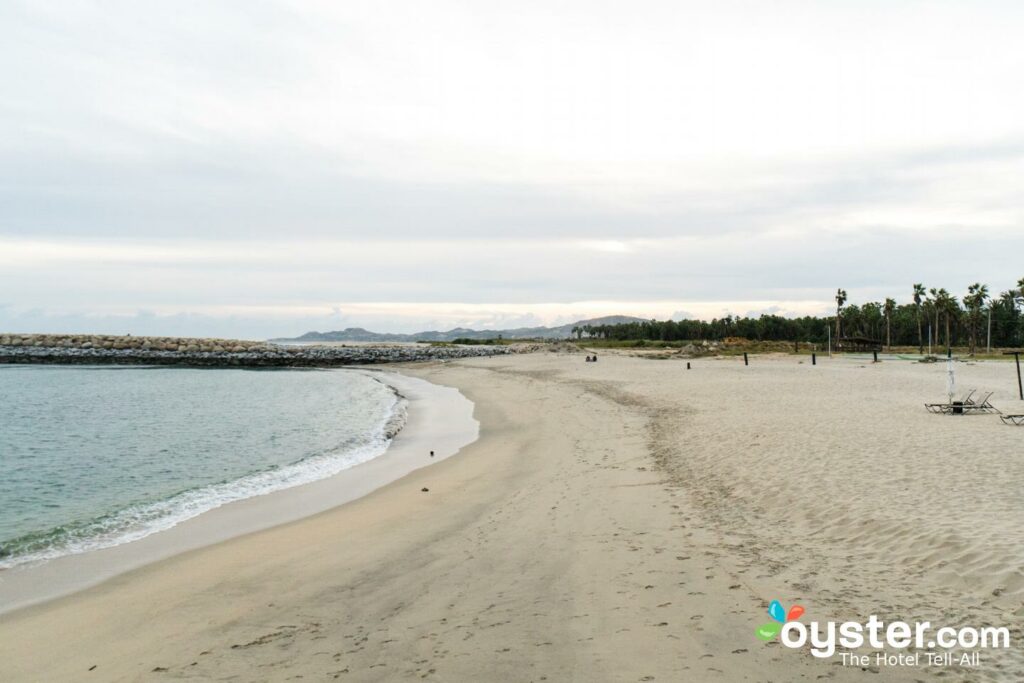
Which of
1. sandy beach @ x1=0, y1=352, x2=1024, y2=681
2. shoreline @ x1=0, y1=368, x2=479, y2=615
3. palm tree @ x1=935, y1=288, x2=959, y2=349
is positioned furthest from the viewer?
palm tree @ x1=935, y1=288, x2=959, y2=349

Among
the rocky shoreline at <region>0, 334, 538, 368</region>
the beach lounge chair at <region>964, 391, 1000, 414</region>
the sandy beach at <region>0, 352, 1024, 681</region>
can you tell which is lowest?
the sandy beach at <region>0, 352, 1024, 681</region>

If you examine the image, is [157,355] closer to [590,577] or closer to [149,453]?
[149,453]

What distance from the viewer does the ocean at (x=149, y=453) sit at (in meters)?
11.6

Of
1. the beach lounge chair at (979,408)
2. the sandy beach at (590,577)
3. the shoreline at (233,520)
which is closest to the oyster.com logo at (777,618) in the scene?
the sandy beach at (590,577)

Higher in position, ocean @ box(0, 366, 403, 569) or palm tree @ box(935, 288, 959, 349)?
palm tree @ box(935, 288, 959, 349)

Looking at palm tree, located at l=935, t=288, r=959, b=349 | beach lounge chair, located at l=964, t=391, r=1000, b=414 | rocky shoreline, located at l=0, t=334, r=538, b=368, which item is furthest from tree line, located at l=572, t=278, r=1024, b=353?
beach lounge chair, located at l=964, t=391, r=1000, b=414

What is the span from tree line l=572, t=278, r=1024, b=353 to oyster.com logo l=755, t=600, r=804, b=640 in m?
85.0

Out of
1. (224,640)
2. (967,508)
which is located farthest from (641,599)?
(967,508)

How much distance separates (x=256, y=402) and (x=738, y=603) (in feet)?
107

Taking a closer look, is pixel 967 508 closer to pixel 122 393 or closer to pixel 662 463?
pixel 662 463

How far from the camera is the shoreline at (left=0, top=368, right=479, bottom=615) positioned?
8375 millimetres

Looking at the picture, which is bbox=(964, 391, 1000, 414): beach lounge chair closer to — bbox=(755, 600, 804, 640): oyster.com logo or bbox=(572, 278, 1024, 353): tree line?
bbox=(755, 600, 804, 640): oyster.com logo

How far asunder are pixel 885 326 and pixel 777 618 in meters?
114

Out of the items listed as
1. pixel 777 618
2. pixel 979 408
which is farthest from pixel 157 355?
pixel 777 618
